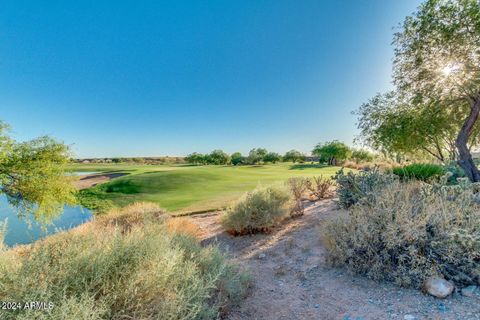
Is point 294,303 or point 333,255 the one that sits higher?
point 333,255

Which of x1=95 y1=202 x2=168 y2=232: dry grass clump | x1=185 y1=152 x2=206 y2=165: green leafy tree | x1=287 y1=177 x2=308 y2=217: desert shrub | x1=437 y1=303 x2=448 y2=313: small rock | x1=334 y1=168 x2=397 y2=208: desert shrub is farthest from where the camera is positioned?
x1=185 y1=152 x2=206 y2=165: green leafy tree

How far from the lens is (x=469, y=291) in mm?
3258

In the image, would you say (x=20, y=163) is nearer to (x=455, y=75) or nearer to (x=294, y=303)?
(x=294, y=303)

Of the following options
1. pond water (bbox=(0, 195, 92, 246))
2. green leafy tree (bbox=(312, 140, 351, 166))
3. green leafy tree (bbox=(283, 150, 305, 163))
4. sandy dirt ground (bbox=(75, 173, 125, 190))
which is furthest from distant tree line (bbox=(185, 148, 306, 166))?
pond water (bbox=(0, 195, 92, 246))

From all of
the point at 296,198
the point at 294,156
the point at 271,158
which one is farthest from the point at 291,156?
the point at 296,198

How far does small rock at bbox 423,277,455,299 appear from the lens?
322 centimetres

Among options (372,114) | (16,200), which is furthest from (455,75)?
(16,200)

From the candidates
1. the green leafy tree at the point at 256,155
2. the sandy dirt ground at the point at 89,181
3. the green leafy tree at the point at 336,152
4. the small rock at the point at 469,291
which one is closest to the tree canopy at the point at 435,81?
the small rock at the point at 469,291

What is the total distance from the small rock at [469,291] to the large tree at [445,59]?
9886mm

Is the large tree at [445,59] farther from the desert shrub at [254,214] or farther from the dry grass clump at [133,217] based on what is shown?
the dry grass clump at [133,217]

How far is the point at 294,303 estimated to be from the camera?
3531mm

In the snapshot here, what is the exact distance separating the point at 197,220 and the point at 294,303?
7059 millimetres

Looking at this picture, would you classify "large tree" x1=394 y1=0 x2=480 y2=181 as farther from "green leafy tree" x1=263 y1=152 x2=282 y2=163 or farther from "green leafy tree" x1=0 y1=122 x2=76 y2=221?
"green leafy tree" x1=263 y1=152 x2=282 y2=163

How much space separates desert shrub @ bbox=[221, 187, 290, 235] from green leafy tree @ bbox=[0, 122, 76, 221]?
10808 millimetres
